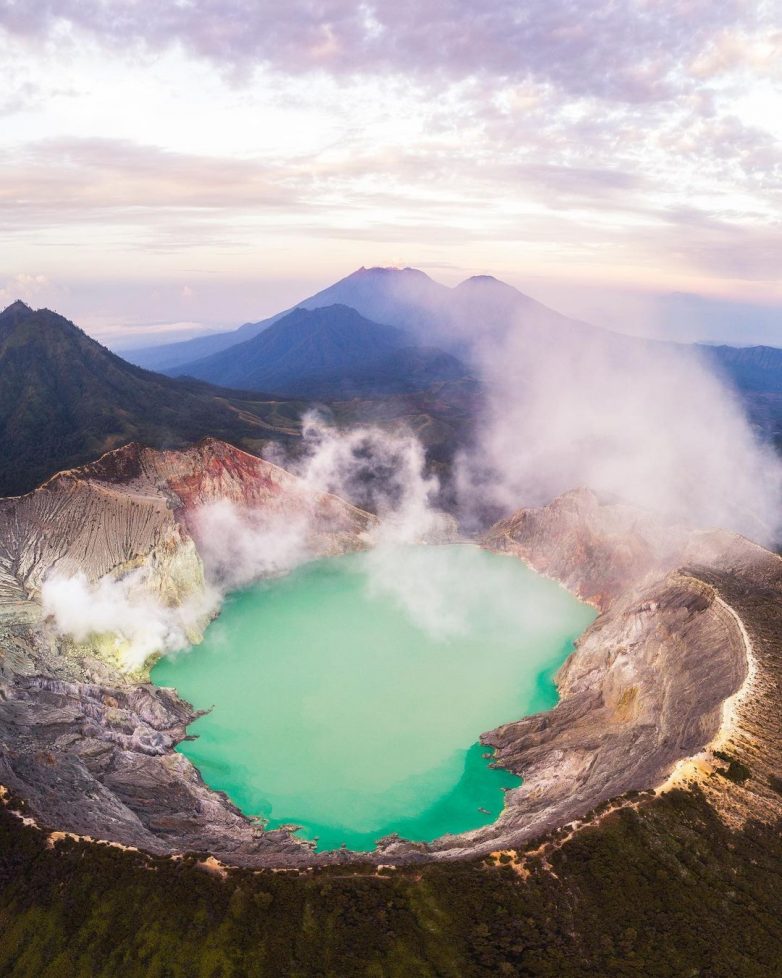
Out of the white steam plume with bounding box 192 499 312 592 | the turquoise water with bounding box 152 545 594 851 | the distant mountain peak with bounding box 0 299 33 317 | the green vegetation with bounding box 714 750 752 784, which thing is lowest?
the turquoise water with bounding box 152 545 594 851

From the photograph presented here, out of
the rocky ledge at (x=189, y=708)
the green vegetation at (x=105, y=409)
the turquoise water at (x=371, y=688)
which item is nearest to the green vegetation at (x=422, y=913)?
the rocky ledge at (x=189, y=708)

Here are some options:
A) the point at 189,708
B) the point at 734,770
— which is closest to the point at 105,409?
the point at 189,708

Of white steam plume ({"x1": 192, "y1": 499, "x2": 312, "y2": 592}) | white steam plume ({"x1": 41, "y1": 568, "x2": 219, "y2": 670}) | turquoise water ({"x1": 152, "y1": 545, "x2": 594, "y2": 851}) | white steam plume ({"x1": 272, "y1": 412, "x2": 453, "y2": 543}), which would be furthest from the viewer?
white steam plume ({"x1": 272, "y1": 412, "x2": 453, "y2": 543})

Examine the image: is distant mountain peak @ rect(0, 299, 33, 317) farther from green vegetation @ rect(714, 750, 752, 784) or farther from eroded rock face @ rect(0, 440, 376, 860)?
green vegetation @ rect(714, 750, 752, 784)

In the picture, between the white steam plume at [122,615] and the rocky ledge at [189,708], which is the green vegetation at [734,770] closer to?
the rocky ledge at [189,708]

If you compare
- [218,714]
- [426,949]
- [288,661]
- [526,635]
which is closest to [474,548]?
[526,635]

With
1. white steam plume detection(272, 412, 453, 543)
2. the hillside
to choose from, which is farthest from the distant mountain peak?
white steam plume detection(272, 412, 453, 543)
